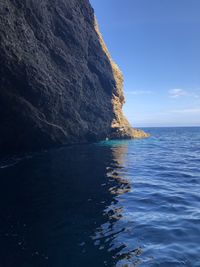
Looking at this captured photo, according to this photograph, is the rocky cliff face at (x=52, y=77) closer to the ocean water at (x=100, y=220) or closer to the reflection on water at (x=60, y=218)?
the reflection on water at (x=60, y=218)

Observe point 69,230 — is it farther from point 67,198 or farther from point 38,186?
point 38,186

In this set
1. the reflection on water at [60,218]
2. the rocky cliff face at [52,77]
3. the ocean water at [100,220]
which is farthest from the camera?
the rocky cliff face at [52,77]

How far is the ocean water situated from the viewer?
902cm

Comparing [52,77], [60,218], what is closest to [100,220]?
[60,218]

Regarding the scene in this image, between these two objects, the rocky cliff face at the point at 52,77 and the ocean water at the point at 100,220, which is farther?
the rocky cliff face at the point at 52,77

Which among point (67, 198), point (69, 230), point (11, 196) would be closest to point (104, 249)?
point (69, 230)

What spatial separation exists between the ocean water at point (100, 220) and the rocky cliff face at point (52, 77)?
13.0m

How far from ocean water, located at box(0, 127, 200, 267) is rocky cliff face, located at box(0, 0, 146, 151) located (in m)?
13.0

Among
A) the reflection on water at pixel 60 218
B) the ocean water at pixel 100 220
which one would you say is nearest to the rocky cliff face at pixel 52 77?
the reflection on water at pixel 60 218

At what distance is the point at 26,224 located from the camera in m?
12.1

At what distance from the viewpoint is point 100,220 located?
1241cm

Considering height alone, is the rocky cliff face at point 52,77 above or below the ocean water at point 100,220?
above

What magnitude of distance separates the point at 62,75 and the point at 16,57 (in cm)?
1723

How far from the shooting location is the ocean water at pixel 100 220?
9016 mm
